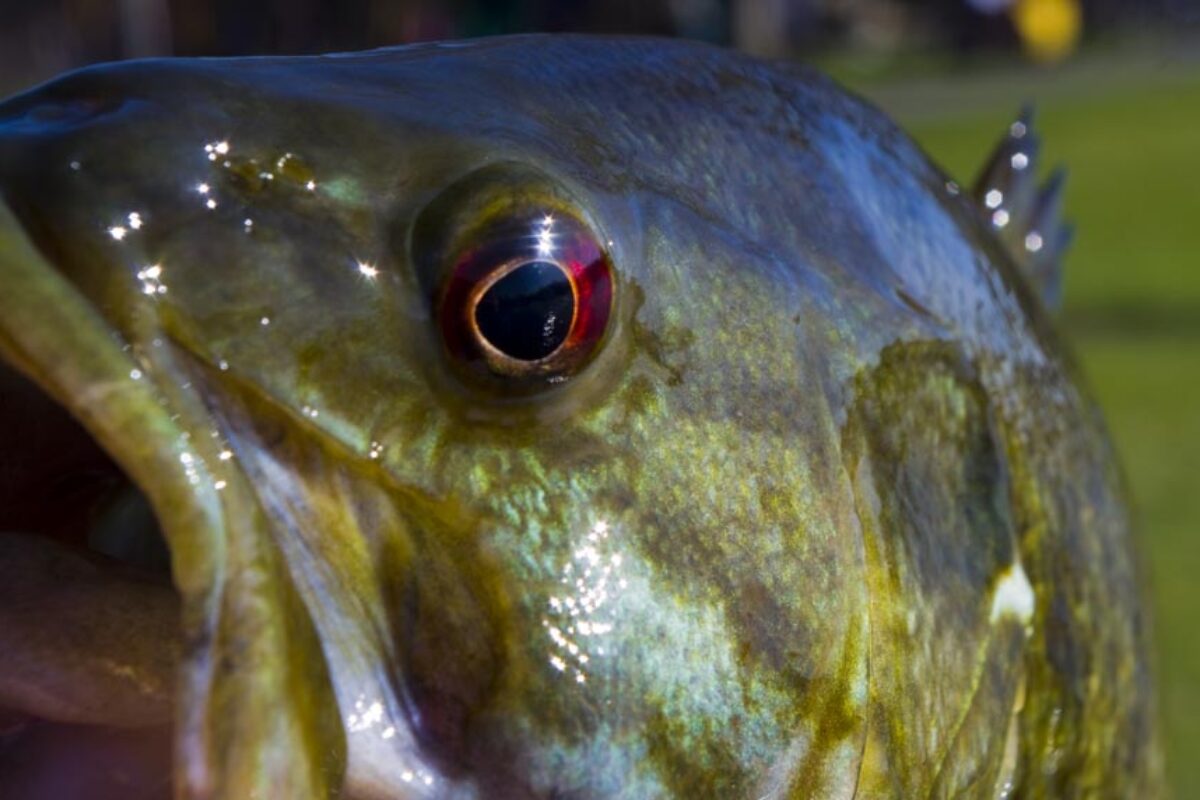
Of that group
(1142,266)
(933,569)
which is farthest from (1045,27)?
(933,569)

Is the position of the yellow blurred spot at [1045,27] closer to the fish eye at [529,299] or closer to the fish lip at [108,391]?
the fish eye at [529,299]

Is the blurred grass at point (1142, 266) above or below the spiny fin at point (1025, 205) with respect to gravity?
above

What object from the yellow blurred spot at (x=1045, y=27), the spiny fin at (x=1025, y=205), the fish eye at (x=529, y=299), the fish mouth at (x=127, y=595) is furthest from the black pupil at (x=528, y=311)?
the yellow blurred spot at (x=1045, y=27)

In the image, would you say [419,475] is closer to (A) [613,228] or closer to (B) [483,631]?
(B) [483,631]

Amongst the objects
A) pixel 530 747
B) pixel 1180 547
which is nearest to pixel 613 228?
pixel 530 747

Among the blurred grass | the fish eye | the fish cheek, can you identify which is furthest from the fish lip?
the blurred grass

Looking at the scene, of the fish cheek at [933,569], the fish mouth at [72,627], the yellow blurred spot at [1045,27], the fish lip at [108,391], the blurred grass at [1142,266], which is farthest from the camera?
the yellow blurred spot at [1045,27]
